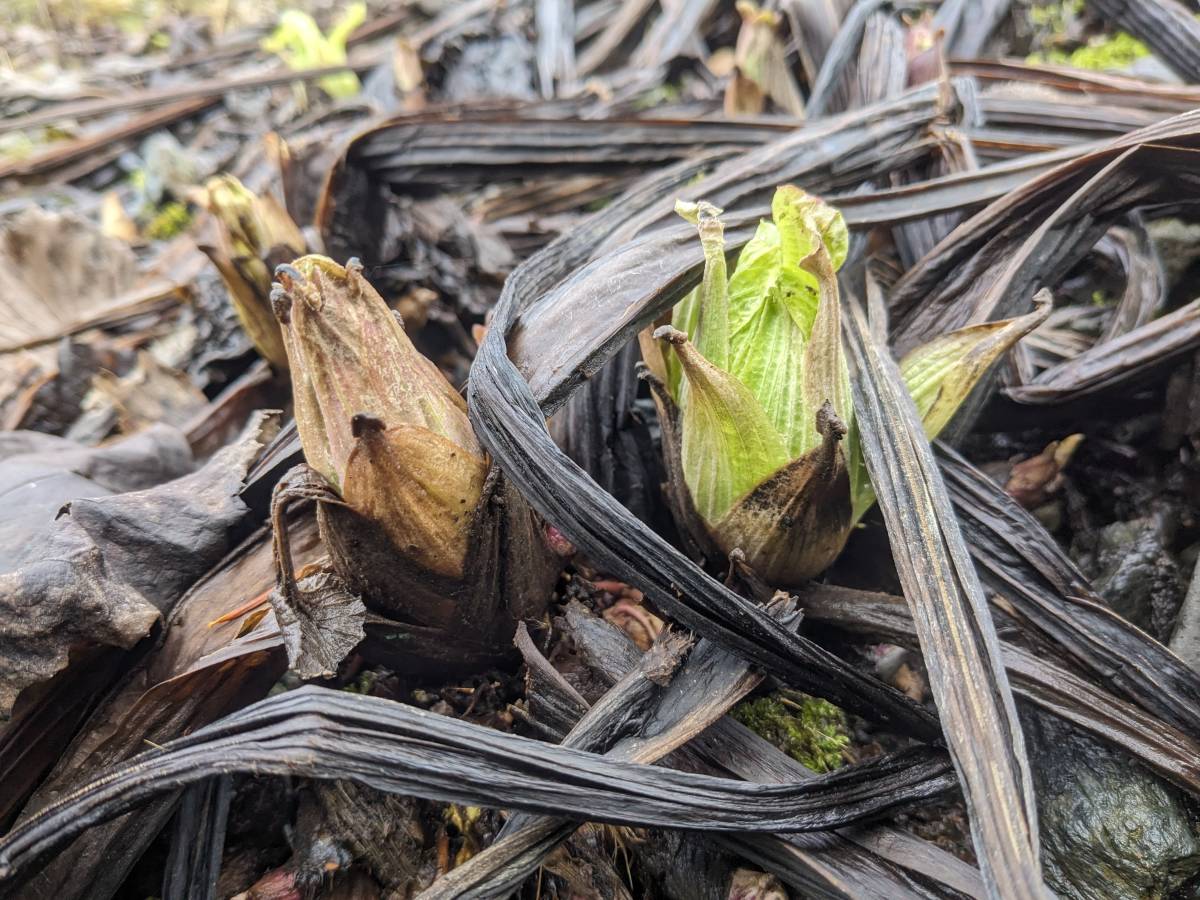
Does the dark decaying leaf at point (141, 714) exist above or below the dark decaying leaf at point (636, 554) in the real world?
below

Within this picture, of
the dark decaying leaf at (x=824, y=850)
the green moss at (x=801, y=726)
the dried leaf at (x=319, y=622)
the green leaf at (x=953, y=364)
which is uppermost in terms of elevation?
the green leaf at (x=953, y=364)

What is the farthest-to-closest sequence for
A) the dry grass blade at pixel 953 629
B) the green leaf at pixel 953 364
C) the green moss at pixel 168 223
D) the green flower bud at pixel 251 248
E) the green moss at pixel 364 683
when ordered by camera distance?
the green moss at pixel 168 223 < the green flower bud at pixel 251 248 < the green moss at pixel 364 683 < the green leaf at pixel 953 364 < the dry grass blade at pixel 953 629

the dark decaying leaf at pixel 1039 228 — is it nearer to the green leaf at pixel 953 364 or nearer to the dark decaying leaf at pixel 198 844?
the green leaf at pixel 953 364

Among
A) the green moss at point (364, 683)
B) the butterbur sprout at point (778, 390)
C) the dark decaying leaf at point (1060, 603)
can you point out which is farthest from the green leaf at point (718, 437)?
the green moss at point (364, 683)

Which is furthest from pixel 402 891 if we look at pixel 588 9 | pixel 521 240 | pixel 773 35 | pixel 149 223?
pixel 588 9

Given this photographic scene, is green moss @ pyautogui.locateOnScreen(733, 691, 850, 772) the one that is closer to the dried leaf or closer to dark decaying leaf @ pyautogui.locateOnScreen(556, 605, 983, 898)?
dark decaying leaf @ pyautogui.locateOnScreen(556, 605, 983, 898)

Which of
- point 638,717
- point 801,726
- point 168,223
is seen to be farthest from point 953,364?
point 168,223

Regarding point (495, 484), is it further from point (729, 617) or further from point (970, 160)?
point (970, 160)
